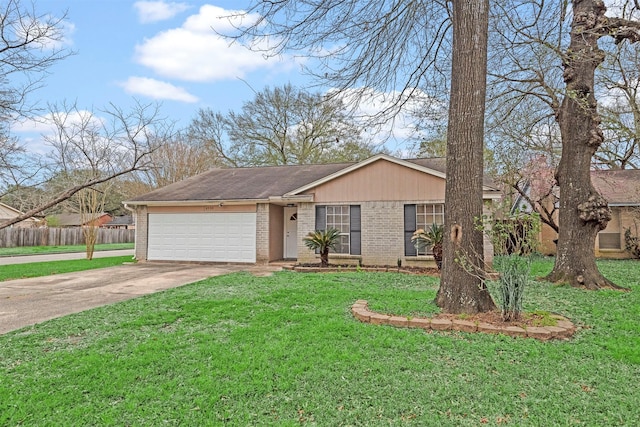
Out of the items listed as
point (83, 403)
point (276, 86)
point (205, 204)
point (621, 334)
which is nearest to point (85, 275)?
point (205, 204)

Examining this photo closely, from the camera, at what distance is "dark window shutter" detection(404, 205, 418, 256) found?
38.7 feet

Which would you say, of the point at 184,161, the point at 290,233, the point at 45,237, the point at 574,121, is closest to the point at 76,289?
the point at 290,233

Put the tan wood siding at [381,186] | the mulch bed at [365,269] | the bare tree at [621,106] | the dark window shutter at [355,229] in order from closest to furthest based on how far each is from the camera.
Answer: the bare tree at [621,106] < the mulch bed at [365,269] < the tan wood siding at [381,186] < the dark window shutter at [355,229]

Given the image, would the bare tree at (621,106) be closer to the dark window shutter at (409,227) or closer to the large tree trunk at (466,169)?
the large tree trunk at (466,169)

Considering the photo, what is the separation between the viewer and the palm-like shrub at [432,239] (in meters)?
10.3

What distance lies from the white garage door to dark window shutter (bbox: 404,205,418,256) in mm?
5301

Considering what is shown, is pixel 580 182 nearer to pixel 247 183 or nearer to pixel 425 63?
pixel 425 63

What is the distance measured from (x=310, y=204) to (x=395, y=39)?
6.26 m

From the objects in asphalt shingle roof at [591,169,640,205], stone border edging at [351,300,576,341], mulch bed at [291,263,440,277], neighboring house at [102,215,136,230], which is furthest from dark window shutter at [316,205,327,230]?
neighboring house at [102,215,136,230]

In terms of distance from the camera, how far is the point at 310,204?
1264 cm

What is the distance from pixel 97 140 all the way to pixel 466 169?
6744 mm

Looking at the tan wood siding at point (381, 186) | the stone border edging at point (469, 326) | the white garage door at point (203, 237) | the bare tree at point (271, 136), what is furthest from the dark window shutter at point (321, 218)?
the bare tree at point (271, 136)

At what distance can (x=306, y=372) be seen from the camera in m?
3.55

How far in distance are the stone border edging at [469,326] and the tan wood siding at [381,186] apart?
22.6 feet
